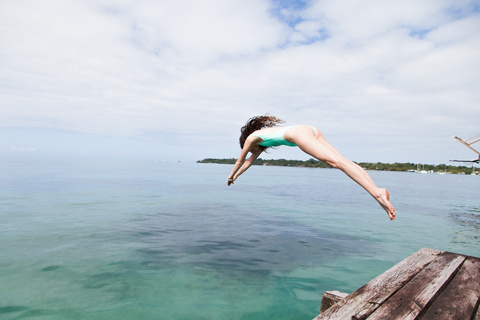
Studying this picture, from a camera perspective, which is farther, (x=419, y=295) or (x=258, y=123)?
(x=258, y=123)

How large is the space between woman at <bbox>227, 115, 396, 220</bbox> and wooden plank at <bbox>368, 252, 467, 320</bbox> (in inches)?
34.7

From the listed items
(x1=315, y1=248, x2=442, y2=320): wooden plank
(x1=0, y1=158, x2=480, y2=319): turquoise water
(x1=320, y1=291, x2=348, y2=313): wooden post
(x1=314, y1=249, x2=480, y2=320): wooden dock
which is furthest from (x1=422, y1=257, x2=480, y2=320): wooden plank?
(x1=0, y1=158, x2=480, y2=319): turquoise water

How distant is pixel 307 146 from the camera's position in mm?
4305

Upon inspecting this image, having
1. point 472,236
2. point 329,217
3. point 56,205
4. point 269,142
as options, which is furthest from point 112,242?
point 472,236

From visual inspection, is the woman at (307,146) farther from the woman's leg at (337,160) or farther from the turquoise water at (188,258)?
the turquoise water at (188,258)

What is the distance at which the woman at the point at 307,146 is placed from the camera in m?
3.77

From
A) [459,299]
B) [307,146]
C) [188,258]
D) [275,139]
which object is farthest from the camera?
[188,258]

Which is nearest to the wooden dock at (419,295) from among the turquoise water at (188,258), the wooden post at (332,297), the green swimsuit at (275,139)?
the wooden post at (332,297)

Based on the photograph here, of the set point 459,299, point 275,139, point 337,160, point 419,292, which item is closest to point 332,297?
point 419,292

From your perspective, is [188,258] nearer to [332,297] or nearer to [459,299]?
[332,297]

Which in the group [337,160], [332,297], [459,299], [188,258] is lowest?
[188,258]

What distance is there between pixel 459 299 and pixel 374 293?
903 millimetres

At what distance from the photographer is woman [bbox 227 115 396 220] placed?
3.77 meters

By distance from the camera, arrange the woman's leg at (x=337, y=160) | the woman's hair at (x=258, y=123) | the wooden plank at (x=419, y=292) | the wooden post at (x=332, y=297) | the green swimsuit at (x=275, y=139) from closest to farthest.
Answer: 1. the wooden plank at (x=419, y=292)
2. the woman's leg at (x=337, y=160)
3. the wooden post at (x=332, y=297)
4. the green swimsuit at (x=275, y=139)
5. the woman's hair at (x=258, y=123)
